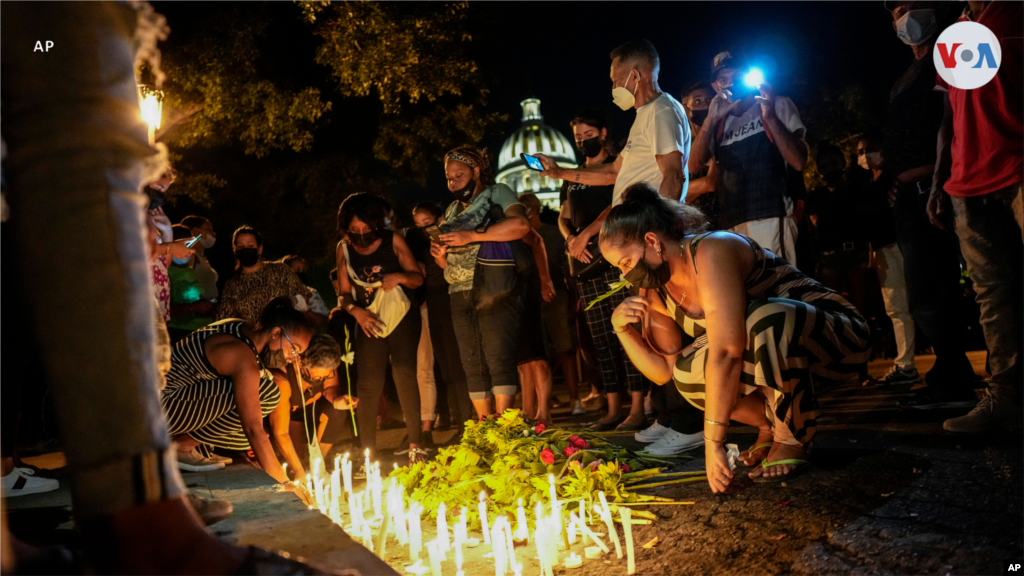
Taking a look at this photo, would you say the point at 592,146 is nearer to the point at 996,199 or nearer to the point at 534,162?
the point at 534,162

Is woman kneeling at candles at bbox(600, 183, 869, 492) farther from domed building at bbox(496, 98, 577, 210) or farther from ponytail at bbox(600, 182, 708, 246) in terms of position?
domed building at bbox(496, 98, 577, 210)

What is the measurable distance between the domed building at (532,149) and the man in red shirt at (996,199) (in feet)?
245

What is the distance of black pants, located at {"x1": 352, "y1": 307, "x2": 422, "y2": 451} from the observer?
17.1 feet

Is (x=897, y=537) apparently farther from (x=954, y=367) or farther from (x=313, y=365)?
(x=313, y=365)

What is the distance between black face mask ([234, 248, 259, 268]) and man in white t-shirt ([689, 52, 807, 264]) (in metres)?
4.04

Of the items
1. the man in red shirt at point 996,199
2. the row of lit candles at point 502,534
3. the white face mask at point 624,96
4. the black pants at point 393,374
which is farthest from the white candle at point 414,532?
the white face mask at point 624,96

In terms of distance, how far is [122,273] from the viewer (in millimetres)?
1163

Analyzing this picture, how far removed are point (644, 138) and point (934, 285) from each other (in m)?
2.05

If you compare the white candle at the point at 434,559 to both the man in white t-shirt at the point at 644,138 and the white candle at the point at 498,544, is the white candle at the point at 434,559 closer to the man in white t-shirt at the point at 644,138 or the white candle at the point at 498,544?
the white candle at the point at 498,544

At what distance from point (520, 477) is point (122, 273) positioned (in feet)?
7.71

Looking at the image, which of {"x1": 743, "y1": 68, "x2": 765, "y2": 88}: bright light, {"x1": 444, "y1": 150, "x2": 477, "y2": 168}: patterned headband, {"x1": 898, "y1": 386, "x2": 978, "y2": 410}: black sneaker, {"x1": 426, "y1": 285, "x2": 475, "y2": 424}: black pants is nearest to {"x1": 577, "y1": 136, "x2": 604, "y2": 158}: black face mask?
{"x1": 444, "y1": 150, "x2": 477, "y2": 168}: patterned headband

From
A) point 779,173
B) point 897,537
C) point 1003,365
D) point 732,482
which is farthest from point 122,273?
point 779,173

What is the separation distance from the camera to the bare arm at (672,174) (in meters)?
4.22

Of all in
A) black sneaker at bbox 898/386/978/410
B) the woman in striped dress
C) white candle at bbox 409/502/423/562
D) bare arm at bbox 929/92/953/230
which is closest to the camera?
white candle at bbox 409/502/423/562
